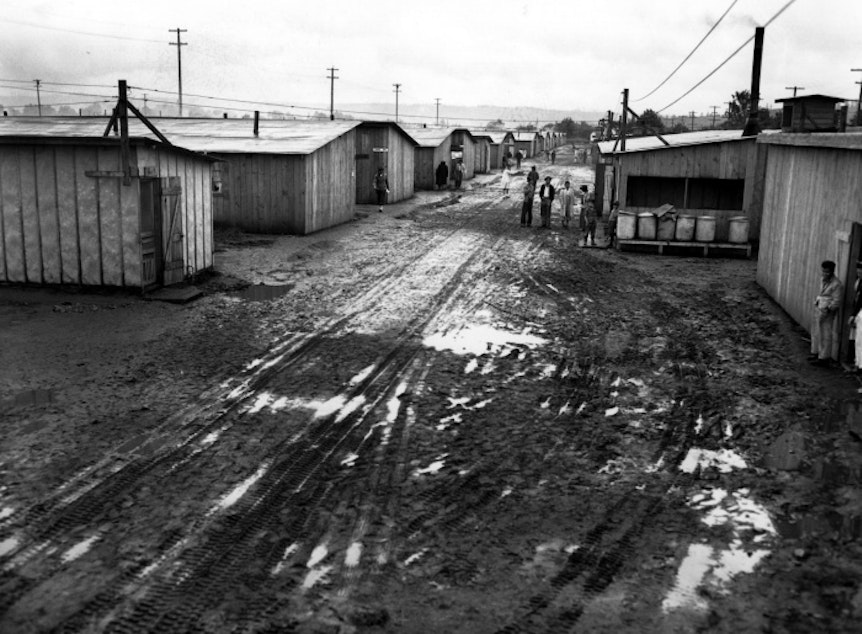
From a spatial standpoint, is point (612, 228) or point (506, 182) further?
point (506, 182)

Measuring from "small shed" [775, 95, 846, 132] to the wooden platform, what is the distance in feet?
11.5

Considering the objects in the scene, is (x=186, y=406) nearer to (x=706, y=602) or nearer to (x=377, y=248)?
(x=706, y=602)

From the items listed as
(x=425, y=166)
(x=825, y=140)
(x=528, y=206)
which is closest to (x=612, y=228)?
(x=528, y=206)

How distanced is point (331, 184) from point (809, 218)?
17534 millimetres

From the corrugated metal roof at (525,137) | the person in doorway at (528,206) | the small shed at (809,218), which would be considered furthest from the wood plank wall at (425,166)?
the corrugated metal roof at (525,137)

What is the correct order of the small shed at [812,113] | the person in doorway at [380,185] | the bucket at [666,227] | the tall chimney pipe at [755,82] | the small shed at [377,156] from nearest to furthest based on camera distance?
the small shed at [812,113]
the bucket at [666,227]
the tall chimney pipe at [755,82]
the person in doorway at [380,185]
the small shed at [377,156]

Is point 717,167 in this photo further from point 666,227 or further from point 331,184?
point 331,184

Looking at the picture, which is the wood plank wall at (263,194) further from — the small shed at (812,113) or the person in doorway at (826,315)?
the person in doorway at (826,315)

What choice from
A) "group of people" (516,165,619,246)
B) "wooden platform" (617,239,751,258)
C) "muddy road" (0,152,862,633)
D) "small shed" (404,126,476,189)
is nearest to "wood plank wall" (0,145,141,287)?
"muddy road" (0,152,862,633)

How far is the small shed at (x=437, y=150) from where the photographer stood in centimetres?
4831

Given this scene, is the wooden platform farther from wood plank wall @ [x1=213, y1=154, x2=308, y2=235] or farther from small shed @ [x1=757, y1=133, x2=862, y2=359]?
wood plank wall @ [x1=213, y1=154, x2=308, y2=235]

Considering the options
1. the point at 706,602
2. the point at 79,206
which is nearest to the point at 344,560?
the point at 706,602

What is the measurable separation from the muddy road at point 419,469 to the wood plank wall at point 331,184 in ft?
37.2

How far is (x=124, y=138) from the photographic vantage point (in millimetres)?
15125
